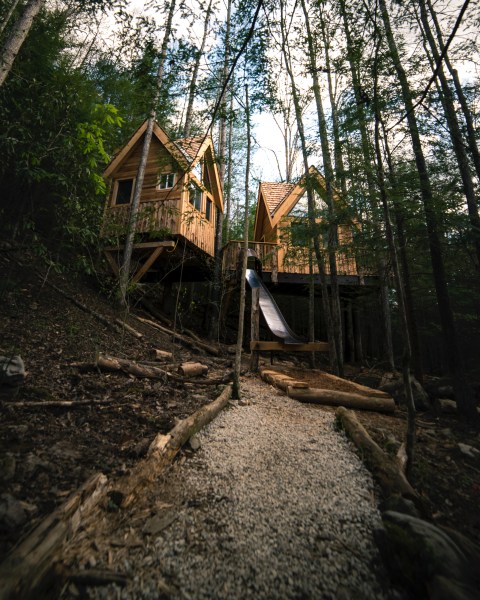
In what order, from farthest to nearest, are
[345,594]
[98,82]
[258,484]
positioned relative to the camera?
[98,82] < [258,484] < [345,594]

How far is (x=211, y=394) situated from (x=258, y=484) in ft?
7.00

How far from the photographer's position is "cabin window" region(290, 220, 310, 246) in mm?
6676

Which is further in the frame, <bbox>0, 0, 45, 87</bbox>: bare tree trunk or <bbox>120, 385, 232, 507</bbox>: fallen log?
<bbox>0, 0, 45, 87</bbox>: bare tree trunk

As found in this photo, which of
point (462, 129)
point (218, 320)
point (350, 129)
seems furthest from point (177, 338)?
point (462, 129)

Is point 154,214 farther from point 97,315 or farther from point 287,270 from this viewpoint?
point 287,270

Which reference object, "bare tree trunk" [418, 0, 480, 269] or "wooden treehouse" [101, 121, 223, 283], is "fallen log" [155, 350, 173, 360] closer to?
"wooden treehouse" [101, 121, 223, 283]

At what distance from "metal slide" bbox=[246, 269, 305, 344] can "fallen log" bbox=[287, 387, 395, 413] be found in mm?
1802

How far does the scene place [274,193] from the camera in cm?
1365

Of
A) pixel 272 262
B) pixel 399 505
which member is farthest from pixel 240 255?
pixel 399 505

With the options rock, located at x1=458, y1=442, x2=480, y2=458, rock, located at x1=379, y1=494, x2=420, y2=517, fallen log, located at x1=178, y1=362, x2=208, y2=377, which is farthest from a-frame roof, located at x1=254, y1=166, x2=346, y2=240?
rock, located at x1=379, y1=494, x2=420, y2=517

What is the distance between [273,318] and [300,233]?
2.34 meters

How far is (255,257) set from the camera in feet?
29.9

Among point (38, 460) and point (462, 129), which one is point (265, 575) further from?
point (462, 129)

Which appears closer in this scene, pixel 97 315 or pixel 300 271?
pixel 97 315
